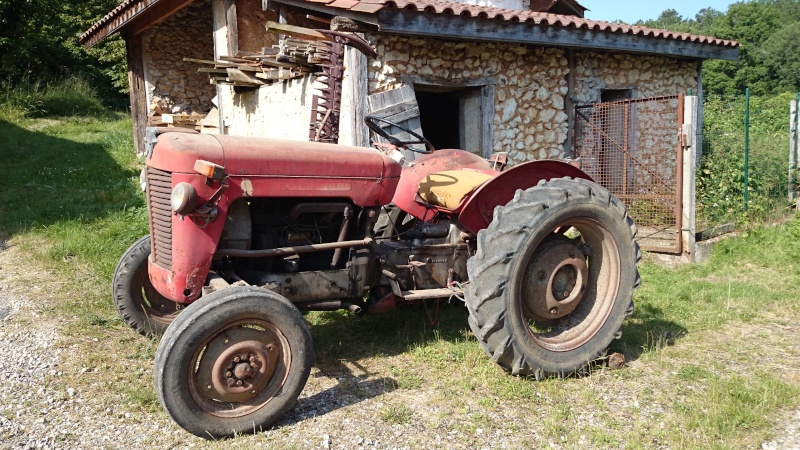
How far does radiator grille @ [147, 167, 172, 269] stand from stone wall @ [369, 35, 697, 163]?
3.46 meters

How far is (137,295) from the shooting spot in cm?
366

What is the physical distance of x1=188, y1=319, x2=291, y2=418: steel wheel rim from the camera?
8.31 feet

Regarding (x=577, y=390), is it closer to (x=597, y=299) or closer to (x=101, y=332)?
(x=597, y=299)

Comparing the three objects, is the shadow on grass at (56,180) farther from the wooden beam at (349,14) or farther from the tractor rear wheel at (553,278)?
the tractor rear wheel at (553,278)

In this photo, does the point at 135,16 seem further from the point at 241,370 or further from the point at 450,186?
the point at 241,370

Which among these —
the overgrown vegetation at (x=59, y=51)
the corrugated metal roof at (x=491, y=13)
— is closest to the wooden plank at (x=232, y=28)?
the corrugated metal roof at (x=491, y=13)

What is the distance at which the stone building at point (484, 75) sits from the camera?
6.00 m

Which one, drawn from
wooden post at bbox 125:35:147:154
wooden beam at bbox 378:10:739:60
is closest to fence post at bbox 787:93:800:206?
wooden beam at bbox 378:10:739:60

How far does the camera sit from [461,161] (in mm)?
3854

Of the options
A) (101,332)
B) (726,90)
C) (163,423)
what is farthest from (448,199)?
(726,90)

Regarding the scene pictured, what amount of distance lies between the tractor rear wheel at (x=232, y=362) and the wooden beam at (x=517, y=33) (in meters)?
3.75

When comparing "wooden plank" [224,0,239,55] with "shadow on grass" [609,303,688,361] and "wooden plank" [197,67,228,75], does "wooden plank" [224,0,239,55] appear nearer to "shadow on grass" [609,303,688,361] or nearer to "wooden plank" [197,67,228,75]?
"wooden plank" [197,67,228,75]

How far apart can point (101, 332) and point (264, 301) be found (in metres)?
1.85

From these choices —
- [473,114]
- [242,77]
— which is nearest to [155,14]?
[242,77]
